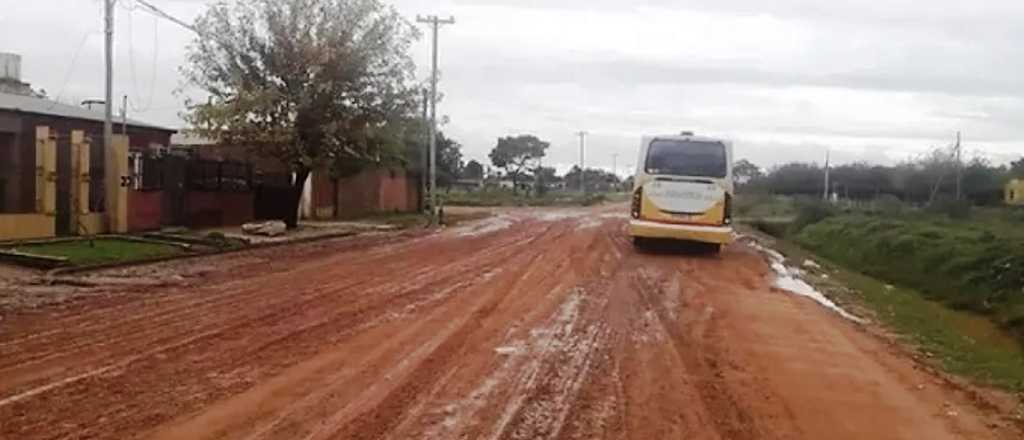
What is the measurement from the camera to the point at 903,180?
259ft

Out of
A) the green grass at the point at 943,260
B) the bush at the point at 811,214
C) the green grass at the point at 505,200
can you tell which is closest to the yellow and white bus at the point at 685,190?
the green grass at the point at 943,260

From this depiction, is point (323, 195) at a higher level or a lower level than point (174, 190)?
lower

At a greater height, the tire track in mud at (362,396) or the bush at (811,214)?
the bush at (811,214)

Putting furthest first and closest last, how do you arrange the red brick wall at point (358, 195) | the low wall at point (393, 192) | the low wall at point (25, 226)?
the low wall at point (393, 192), the red brick wall at point (358, 195), the low wall at point (25, 226)

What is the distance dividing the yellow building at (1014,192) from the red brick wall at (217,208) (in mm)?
42628

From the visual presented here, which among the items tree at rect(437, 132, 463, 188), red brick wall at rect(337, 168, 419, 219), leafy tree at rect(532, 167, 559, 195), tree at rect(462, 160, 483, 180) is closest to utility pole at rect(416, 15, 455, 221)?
red brick wall at rect(337, 168, 419, 219)

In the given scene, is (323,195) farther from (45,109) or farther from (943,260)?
(943,260)

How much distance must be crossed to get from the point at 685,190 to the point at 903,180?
169 ft

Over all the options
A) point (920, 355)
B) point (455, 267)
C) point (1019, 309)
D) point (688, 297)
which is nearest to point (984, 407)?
point (920, 355)

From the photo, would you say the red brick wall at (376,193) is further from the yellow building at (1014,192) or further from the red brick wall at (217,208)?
the yellow building at (1014,192)

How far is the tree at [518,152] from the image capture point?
14488cm

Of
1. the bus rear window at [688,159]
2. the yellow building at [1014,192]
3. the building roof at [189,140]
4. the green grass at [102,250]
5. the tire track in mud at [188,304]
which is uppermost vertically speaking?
the building roof at [189,140]

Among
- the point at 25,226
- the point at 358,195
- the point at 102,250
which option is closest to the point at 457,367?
the point at 102,250

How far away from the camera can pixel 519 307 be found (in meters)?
16.9
